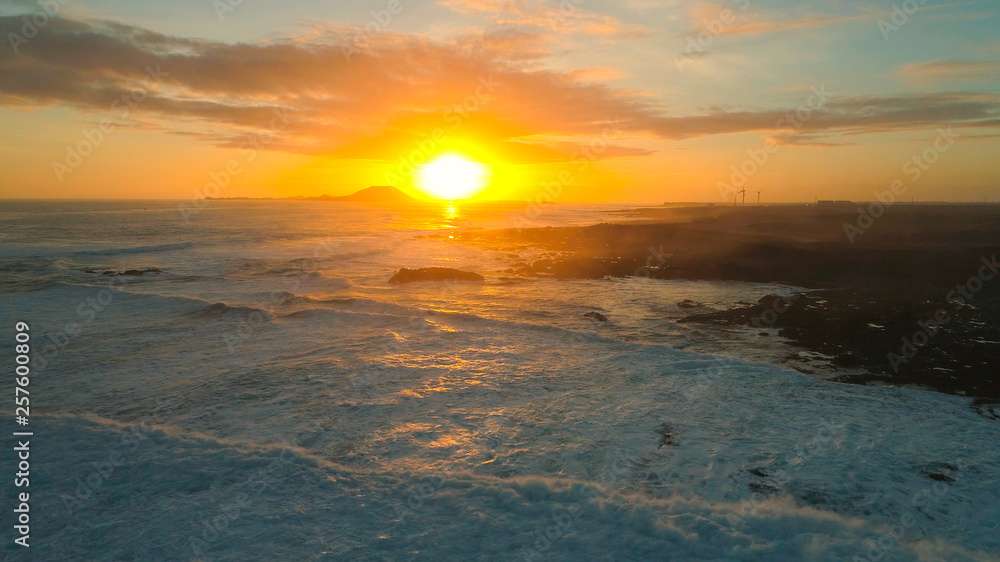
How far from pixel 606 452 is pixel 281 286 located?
2351cm

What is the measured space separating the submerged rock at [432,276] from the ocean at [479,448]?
992 centimetres

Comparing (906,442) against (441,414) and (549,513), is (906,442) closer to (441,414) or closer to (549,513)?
(549,513)

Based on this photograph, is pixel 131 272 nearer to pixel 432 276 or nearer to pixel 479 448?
pixel 432 276

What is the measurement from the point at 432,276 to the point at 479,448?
20816 millimetres

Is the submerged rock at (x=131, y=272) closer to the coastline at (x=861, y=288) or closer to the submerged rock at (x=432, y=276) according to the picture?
the submerged rock at (x=432, y=276)

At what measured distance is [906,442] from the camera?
9.19m

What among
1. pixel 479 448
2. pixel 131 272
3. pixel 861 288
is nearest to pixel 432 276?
pixel 131 272

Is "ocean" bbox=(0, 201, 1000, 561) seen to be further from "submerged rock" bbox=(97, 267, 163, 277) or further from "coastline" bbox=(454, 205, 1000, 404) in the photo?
"submerged rock" bbox=(97, 267, 163, 277)

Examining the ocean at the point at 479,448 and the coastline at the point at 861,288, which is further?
the coastline at the point at 861,288

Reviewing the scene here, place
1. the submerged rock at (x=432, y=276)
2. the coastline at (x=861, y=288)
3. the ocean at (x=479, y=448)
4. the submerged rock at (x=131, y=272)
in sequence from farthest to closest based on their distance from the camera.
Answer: the submerged rock at (x=131, y=272)
the submerged rock at (x=432, y=276)
the coastline at (x=861, y=288)
the ocean at (x=479, y=448)

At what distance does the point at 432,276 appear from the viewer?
29.3 m

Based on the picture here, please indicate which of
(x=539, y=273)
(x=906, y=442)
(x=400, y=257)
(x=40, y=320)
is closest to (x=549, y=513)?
(x=906, y=442)

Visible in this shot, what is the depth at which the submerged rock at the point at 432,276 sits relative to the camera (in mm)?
28923

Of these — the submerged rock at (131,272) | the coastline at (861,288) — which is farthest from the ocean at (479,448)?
the submerged rock at (131,272)
